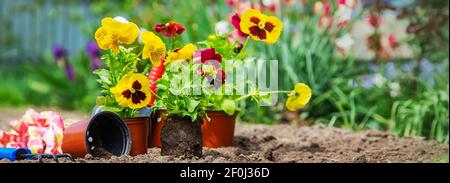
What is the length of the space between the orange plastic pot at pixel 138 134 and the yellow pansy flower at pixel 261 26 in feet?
1.79

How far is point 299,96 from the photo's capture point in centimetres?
291

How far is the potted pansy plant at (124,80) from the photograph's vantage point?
2.67 meters

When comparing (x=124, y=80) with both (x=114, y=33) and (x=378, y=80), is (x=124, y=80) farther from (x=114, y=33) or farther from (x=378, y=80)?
(x=378, y=80)

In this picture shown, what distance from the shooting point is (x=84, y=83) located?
7.08 m

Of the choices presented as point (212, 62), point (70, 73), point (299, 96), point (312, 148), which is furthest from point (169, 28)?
point (70, 73)

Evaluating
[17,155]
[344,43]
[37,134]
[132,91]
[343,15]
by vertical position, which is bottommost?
[17,155]

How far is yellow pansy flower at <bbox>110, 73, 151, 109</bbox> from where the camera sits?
266 centimetres

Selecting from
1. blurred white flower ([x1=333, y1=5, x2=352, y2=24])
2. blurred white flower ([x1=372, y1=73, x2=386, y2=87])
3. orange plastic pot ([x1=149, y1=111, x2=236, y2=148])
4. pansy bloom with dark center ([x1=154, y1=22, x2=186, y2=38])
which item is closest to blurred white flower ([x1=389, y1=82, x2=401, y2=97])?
blurred white flower ([x1=372, y1=73, x2=386, y2=87])

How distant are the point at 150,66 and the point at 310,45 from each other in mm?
2659

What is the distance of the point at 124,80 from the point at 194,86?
0.87ft

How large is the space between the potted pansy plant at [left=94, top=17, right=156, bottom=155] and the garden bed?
5.3 inches

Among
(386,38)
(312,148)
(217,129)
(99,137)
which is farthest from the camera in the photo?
(386,38)
